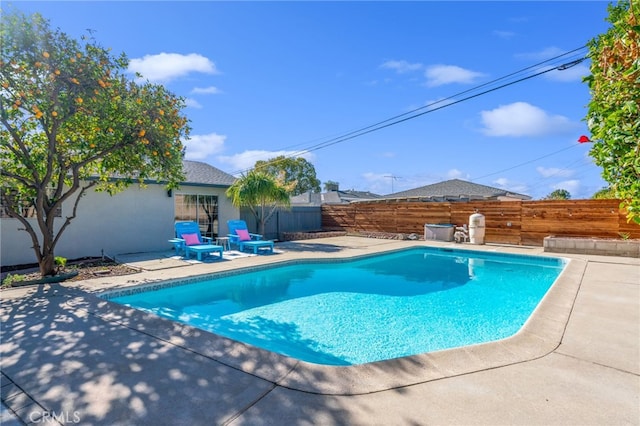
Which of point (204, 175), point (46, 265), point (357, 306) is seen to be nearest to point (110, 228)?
point (46, 265)

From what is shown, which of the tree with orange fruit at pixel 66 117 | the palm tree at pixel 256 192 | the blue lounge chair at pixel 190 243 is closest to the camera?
the tree with orange fruit at pixel 66 117

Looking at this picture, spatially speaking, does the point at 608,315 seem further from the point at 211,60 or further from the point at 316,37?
the point at 211,60

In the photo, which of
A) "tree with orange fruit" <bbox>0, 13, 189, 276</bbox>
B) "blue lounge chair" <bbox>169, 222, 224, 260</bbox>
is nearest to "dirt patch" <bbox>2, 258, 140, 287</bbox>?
"tree with orange fruit" <bbox>0, 13, 189, 276</bbox>

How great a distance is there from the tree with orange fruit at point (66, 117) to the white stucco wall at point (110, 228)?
7.28 feet

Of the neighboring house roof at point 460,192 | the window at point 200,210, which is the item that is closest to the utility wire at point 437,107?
the window at point 200,210

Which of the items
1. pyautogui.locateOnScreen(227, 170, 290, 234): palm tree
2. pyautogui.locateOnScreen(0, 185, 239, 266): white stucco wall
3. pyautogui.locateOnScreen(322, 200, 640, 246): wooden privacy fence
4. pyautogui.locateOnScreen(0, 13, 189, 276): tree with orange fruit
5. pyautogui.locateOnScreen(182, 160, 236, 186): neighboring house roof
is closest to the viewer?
pyautogui.locateOnScreen(0, 13, 189, 276): tree with orange fruit

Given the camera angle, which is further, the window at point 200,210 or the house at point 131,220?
the window at point 200,210

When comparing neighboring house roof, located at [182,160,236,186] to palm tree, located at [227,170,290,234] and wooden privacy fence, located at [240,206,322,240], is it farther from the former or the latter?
wooden privacy fence, located at [240,206,322,240]

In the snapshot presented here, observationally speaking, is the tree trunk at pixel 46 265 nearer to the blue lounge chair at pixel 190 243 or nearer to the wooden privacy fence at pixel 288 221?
the blue lounge chair at pixel 190 243

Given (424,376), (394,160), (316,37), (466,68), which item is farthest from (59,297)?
(394,160)

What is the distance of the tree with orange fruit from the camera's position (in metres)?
6.26

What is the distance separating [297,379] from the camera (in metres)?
3.08

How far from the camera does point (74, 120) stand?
725cm

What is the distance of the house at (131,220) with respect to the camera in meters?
9.93
